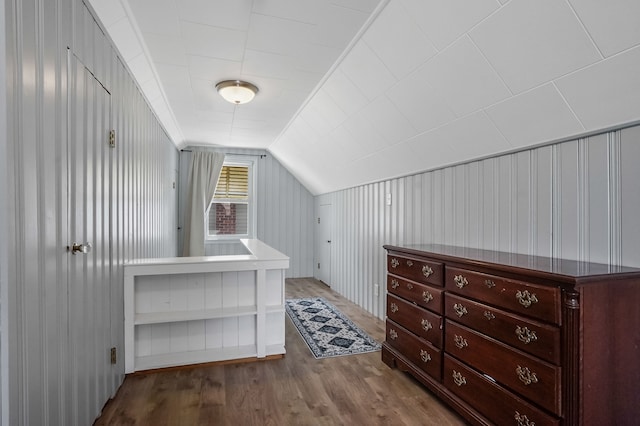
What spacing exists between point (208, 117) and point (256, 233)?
8.04 feet

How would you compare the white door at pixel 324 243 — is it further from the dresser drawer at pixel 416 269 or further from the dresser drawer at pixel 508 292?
the dresser drawer at pixel 508 292

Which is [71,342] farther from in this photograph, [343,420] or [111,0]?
[111,0]

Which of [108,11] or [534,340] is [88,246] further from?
[534,340]

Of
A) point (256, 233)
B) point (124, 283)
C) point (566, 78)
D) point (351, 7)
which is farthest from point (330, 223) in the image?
point (566, 78)

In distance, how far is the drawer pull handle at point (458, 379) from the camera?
1.83m

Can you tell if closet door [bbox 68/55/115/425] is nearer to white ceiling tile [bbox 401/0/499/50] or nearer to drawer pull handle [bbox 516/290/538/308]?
white ceiling tile [bbox 401/0/499/50]

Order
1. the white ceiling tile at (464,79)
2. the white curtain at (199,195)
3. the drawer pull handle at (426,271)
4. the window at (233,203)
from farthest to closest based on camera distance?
the window at (233,203)
the white curtain at (199,195)
the drawer pull handle at (426,271)
the white ceiling tile at (464,79)

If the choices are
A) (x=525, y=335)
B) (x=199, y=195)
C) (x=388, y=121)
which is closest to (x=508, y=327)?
(x=525, y=335)

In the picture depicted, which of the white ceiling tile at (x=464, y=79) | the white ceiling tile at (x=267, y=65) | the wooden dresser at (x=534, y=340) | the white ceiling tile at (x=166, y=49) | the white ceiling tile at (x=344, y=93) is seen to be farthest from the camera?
the white ceiling tile at (x=344, y=93)

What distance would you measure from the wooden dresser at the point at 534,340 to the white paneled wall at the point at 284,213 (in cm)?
417

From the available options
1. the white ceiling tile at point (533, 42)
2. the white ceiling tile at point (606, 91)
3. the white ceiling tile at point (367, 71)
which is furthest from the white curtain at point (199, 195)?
the white ceiling tile at point (606, 91)

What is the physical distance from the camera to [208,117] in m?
4.02

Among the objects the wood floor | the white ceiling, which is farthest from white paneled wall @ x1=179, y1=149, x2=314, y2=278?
the wood floor

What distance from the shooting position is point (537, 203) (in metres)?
1.95
